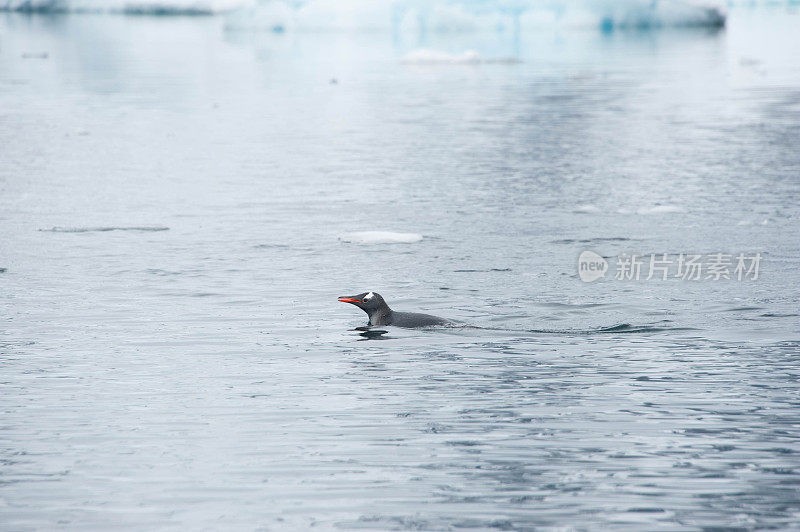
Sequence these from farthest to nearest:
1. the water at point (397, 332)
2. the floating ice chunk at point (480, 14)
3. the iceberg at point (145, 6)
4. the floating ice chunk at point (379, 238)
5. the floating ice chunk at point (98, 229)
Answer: the iceberg at point (145, 6) < the floating ice chunk at point (480, 14) < the floating ice chunk at point (98, 229) < the floating ice chunk at point (379, 238) < the water at point (397, 332)

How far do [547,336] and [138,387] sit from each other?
352 centimetres

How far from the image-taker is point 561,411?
8594mm

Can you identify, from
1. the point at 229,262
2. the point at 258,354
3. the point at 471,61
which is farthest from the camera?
the point at 471,61

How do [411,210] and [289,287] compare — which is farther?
[411,210]

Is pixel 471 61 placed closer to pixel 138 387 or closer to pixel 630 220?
pixel 630 220

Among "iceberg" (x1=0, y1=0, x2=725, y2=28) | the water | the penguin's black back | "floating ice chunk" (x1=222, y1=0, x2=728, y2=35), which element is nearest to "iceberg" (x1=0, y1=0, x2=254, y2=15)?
"iceberg" (x1=0, y1=0, x2=725, y2=28)

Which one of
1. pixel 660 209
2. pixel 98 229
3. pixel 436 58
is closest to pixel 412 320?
pixel 98 229

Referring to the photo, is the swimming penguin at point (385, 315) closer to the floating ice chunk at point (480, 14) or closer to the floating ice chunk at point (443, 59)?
the floating ice chunk at point (443, 59)

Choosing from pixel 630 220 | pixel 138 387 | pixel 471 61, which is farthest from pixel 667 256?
pixel 471 61

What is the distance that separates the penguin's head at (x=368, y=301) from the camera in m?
11.1

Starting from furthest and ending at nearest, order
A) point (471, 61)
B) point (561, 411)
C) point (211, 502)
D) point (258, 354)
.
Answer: point (471, 61), point (258, 354), point (561, 411), point (211, 502)

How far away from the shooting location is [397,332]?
11055mm

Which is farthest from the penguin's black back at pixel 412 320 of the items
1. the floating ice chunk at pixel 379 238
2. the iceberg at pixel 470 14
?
the iceberg at pixel 470 14

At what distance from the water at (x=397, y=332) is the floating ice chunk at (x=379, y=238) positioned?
0.49 ft
